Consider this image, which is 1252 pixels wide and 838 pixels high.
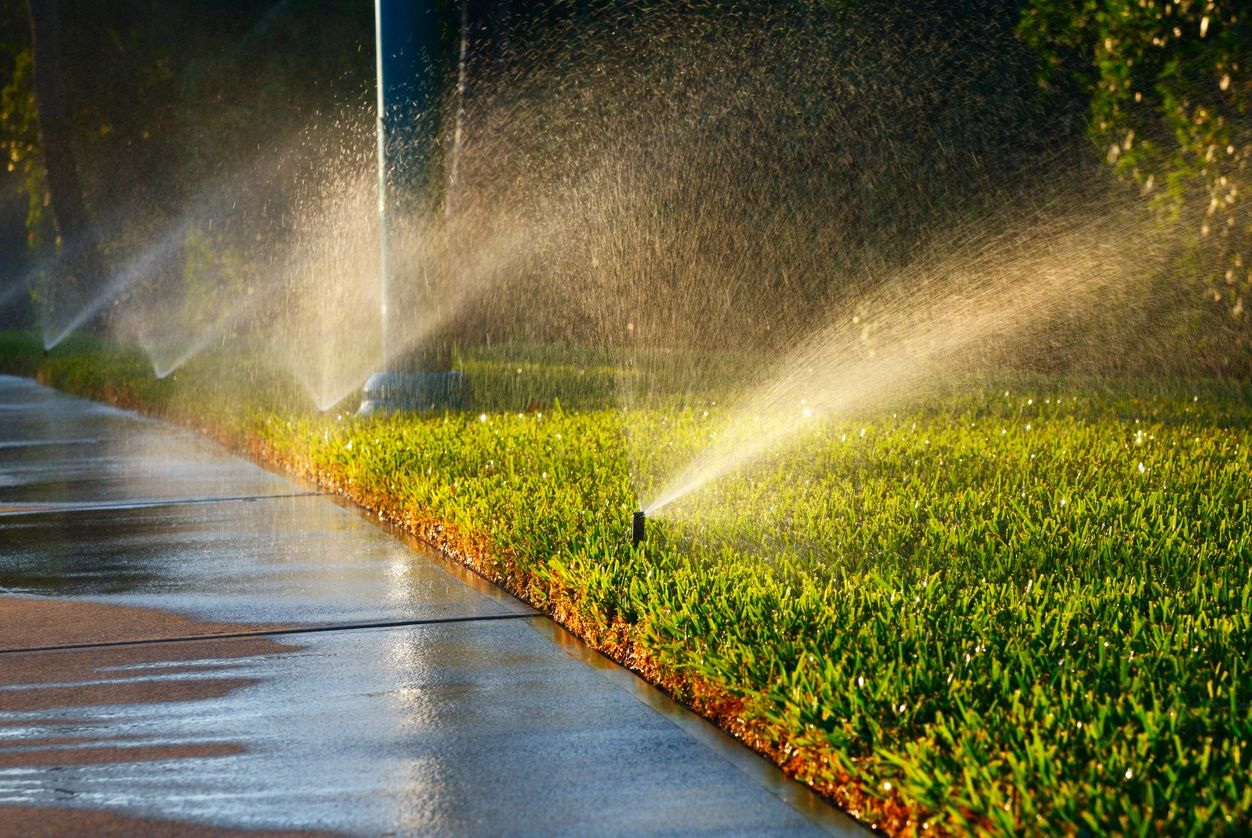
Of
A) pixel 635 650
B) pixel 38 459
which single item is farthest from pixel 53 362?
pixel 635 650

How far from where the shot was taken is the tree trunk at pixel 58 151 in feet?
81.4

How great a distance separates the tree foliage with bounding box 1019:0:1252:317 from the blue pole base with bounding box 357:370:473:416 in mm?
4971

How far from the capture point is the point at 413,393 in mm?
11625

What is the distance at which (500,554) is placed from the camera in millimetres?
6094

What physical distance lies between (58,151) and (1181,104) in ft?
64.2

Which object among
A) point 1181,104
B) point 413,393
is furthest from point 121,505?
point 1181,104

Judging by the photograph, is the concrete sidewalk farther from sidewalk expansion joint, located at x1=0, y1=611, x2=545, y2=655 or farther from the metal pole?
the metal pole

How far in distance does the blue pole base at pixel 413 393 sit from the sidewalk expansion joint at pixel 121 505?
101 inches

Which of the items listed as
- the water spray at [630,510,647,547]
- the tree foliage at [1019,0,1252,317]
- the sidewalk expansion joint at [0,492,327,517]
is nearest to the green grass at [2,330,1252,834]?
the water spray at [630,510,647,547]

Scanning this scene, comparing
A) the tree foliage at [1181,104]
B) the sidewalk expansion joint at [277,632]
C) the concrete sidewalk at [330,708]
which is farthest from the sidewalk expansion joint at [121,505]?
the tree foliage at [1181,104]

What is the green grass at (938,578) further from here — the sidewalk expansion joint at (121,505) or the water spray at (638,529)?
the sidewalk expansion joint at (121,505)

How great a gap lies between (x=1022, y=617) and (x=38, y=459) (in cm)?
835

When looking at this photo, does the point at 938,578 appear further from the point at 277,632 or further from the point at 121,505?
the point at 121,505

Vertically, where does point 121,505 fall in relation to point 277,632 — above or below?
above
